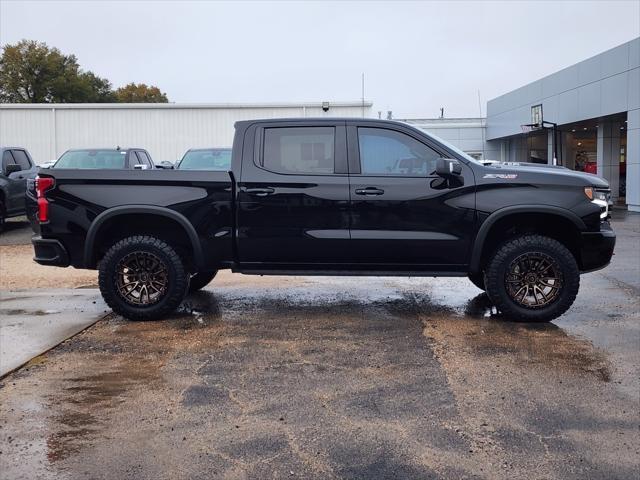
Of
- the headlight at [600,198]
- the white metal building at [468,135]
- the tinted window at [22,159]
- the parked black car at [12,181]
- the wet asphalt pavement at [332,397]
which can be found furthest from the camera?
the white metal building at [468,135]

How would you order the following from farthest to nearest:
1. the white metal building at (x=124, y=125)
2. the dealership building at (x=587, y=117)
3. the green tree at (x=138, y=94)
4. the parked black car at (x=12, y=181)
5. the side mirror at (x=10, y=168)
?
the green tree at (x=138, y=94), the white metal building at (x=124, y=125), the dealership building at (x=587, y=117), the parked black car at (x=12, y=181), the side mirror at (x=10, y=168)

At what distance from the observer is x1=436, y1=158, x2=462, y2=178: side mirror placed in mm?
6203

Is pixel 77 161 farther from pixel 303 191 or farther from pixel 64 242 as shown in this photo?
pixel 303 191

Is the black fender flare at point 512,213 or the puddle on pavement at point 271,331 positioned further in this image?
the black fender flare at point 512,213

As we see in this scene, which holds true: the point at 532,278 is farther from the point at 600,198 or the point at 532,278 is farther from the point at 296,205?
the point at 296,205

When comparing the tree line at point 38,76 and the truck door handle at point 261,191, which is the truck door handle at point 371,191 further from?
the tree line at point 38,76

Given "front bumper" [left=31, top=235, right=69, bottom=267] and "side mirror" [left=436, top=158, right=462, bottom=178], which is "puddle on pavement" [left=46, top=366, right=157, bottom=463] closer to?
"front bumper" [left=31, top=235, right=69, bottom=267]

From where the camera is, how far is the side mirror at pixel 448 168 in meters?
6.20

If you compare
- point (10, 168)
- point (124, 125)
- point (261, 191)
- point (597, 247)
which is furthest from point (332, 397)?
point (124, 125)

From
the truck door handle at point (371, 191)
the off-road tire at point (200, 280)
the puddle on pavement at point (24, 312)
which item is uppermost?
the truck door handle at point (371, 191)

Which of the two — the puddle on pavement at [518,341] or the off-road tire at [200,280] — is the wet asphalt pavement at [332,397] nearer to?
the puddle on pavement at [518,341]

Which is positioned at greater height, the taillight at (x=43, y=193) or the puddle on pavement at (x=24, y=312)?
the taillight at (x=43, y=193)

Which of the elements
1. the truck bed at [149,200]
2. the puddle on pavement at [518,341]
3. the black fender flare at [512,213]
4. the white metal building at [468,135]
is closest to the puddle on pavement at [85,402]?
the truck bed at [149,200]

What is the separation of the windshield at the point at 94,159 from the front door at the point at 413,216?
29.1 feet
